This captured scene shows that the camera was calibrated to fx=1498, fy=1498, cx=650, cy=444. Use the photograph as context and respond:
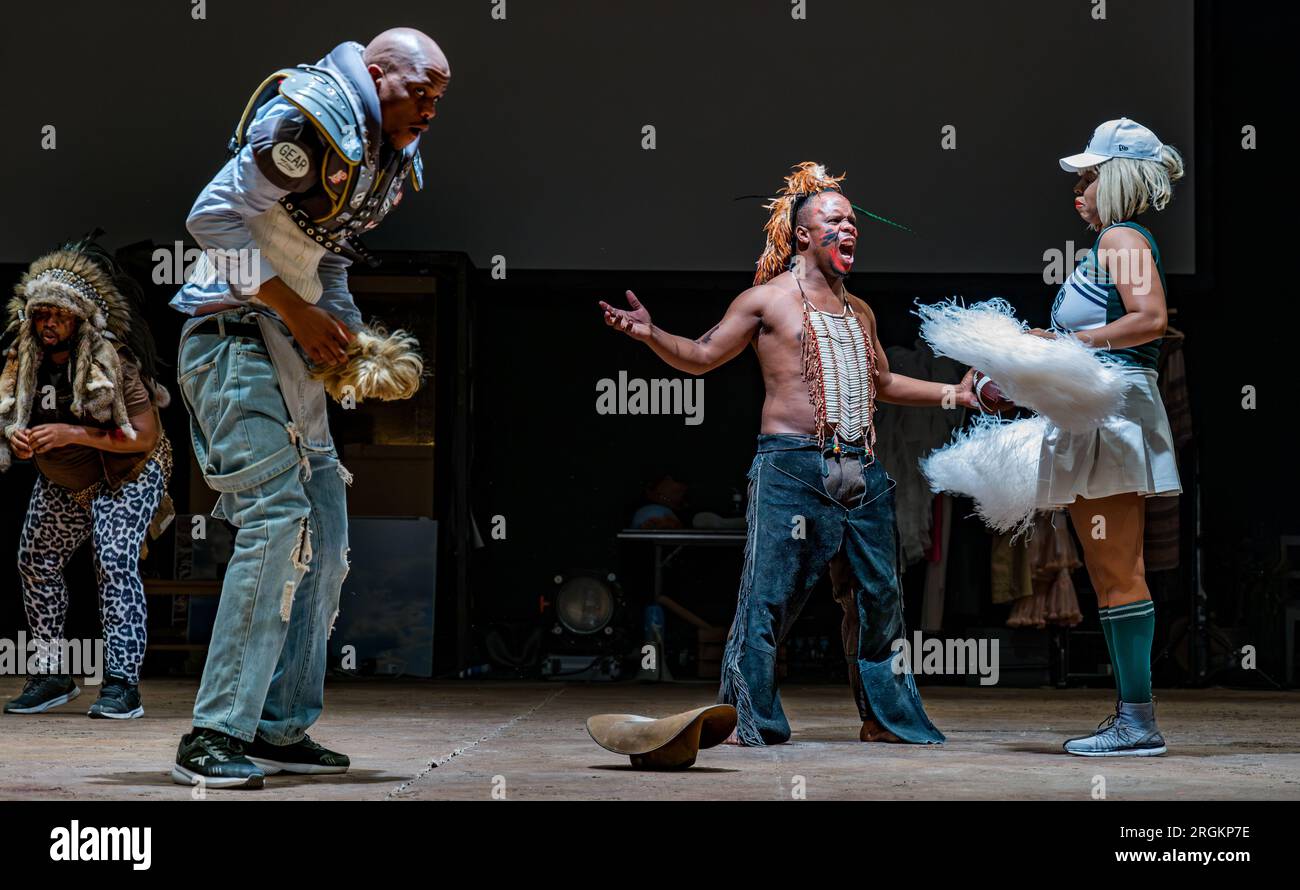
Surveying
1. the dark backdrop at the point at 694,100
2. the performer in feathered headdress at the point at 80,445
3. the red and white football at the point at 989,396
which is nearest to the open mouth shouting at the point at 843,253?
the red and white football at the point at 989,396

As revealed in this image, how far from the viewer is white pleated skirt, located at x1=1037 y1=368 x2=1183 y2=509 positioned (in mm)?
3494

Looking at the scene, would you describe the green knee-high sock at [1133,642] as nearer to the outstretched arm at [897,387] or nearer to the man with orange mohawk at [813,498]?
the man with orange mohawk at [813,498]

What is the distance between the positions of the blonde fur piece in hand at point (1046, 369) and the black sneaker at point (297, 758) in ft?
5.69

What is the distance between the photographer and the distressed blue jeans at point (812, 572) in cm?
385

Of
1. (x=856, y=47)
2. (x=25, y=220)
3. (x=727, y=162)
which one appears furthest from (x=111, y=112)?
(x=856, y=47)

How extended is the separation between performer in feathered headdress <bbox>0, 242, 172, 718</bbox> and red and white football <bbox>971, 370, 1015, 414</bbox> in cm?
272

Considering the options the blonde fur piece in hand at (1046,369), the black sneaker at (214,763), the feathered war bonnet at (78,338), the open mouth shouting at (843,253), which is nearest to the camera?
the black sneaker at (214,763)

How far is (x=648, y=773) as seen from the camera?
3.18 meters

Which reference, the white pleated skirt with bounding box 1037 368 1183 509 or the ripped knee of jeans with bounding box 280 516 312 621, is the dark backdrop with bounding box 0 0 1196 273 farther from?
the ripped knee of jeans with bounding box 280 516 312 621

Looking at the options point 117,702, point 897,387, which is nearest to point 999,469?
point 897,387

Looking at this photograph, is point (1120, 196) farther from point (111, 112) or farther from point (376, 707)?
point (111, 112)

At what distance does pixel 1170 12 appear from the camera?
729 centimetres

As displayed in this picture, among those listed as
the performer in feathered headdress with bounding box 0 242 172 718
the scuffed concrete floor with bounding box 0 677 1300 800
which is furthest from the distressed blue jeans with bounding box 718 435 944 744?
the performer in feathered headdress with bounding box 0 242 172 718

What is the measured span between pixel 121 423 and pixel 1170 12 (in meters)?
5.30
